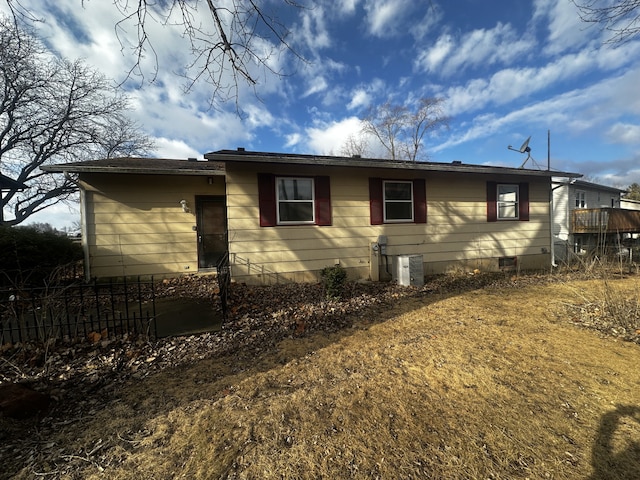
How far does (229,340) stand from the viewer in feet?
12.5

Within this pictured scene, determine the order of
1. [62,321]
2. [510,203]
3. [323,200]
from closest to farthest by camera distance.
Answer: [62,321]
[323,200]
[510,203]

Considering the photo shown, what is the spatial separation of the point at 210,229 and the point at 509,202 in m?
9.37

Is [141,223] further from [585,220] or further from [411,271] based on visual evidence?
[585,220]

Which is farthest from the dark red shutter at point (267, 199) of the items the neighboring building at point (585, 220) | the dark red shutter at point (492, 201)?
the neighboring building at point (585, 220)

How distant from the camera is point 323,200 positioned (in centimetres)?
684

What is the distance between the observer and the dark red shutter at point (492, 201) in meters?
8.32

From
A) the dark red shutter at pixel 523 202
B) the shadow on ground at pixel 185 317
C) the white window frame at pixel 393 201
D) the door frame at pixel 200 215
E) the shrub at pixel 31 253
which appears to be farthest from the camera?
the dark red shutter at pixel 523 202

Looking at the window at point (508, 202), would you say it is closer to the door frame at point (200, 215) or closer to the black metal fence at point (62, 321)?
the door frame at point (200, 215)

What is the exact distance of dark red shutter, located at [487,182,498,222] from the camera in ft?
27.3

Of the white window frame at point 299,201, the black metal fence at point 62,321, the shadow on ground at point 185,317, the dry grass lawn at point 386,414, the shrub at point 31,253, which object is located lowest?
the dry grass lawn at point 386,414

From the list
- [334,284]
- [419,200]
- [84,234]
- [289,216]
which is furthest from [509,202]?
[84,234]

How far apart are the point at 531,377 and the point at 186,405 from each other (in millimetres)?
3237

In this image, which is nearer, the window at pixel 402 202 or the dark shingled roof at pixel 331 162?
the dark shingled roof at pixel 331 162

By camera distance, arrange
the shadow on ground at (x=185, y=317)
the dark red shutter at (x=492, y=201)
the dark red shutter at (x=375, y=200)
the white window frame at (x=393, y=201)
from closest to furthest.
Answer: the shadow on ground at (x=185, y=317) < the dark red shutter at (x=375, y=200) < the white window frame at (x=393, y=201) < the dark red shutter at (x=492, y=201)
